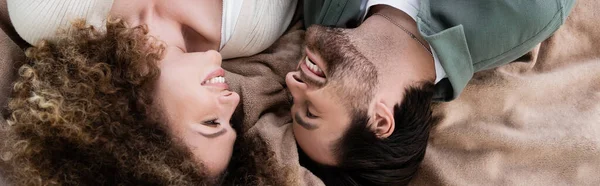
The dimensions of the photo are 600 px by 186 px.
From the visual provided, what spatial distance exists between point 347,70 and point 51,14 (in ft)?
2.25

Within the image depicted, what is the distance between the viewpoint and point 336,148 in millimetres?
1427

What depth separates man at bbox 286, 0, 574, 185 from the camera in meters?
1.42

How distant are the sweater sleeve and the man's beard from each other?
521 mm

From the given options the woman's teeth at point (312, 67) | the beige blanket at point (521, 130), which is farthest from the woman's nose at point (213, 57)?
the beige blanket at point (521, 130)

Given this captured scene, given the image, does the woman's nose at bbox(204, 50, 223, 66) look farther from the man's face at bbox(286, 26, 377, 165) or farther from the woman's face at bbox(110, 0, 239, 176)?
the man's face at bbox(286, 26, 377, 165)

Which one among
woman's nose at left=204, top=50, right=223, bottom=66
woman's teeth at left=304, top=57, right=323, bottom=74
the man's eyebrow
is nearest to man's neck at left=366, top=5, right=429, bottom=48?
woman's teeth at left=304, top=57, right=323, bottom=74

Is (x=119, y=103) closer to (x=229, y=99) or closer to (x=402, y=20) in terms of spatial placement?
(x=229, y=99)

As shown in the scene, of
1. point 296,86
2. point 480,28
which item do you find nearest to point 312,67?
point 296,86

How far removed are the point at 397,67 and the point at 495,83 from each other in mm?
377

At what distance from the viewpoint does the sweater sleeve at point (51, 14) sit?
1.35 metres

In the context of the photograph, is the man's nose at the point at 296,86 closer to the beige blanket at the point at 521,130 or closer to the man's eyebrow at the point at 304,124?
the man's eyebrow at the point at 304,124

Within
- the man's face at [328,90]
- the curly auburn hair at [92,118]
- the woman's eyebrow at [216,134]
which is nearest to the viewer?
the curly auburn hair at [92,118]

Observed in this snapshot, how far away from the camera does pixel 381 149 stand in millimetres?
1433

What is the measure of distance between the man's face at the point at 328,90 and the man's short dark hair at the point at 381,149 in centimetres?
2
